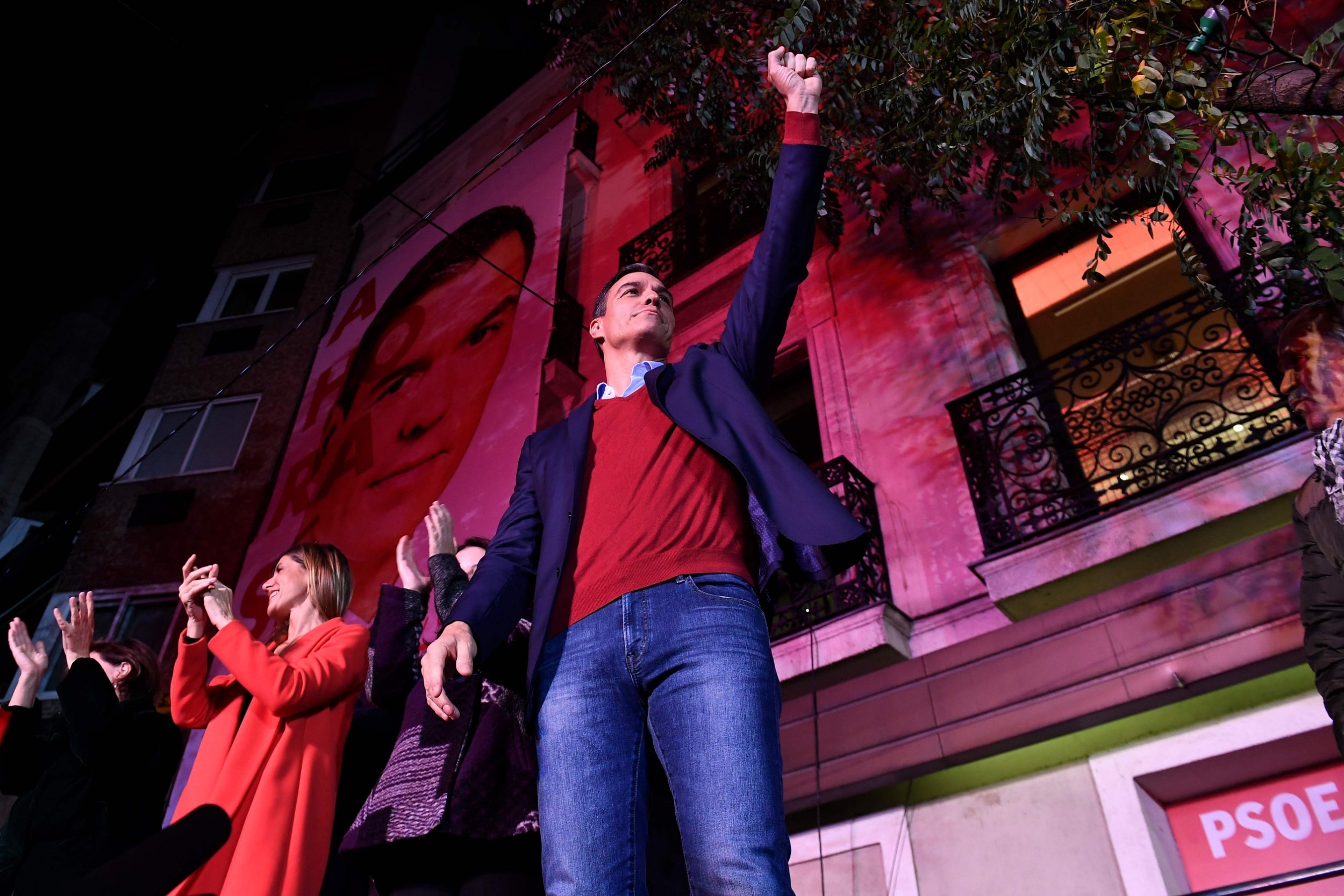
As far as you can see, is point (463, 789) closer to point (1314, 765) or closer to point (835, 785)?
point (835, 785)

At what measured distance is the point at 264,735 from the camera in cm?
253

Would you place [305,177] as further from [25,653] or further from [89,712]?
[89,712]

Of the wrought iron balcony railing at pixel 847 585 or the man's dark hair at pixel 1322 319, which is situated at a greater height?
the wrought iron balcony railing at pixel 847 585

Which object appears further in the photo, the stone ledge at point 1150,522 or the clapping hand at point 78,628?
the stone ledge at point 1150,522

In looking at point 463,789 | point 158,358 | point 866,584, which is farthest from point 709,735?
point 158,358

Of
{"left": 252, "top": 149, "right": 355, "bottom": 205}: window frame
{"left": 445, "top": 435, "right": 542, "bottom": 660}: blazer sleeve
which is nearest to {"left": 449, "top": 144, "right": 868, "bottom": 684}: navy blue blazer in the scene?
{"left": 445, "top": 435, "right": 542, "bottom": 660}: blazer sleeve

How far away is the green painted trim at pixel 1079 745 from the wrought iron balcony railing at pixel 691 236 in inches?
181

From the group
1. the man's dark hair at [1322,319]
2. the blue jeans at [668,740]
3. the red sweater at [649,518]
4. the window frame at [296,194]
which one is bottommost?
the blue jeans at [668,740]

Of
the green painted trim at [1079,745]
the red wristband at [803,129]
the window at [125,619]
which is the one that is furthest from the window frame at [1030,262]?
the window at [125,619]

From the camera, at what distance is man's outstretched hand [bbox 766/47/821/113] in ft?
6.68

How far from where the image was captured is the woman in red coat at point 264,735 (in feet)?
7.69

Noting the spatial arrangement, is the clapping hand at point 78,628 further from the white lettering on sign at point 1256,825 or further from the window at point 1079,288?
the window at point 1079,288

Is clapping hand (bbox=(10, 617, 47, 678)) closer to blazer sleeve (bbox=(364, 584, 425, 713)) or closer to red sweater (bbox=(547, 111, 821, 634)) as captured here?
blazer sleeve (bbox=(364, 584, 425, 713))

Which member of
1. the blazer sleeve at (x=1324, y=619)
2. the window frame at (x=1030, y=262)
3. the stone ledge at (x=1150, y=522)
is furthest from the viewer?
the window frame at (x=1030, y=262)
